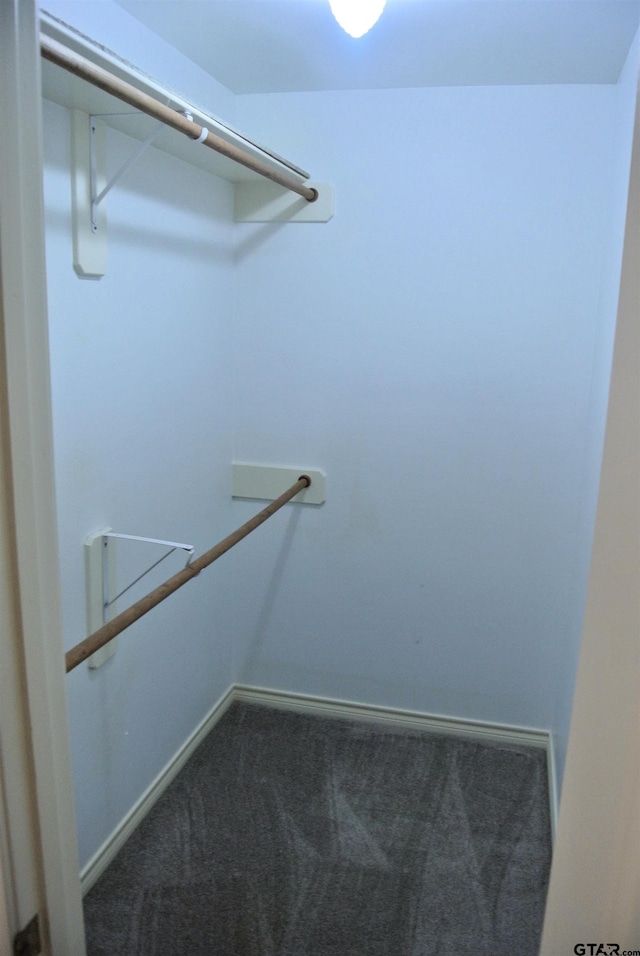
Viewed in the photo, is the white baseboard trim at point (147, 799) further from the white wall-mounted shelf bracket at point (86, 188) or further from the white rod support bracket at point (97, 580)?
the white wall-mounted shelf bracket at point (86, 188)

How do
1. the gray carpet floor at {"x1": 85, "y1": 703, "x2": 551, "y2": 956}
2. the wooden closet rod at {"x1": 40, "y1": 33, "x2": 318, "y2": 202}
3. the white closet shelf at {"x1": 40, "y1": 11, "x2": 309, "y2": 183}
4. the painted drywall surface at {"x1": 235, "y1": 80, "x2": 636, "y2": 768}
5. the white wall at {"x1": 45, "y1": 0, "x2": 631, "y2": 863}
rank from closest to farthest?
1. the wooden closet rod at {"x1": 40, "y1": 33, "x2": 318, "y2": 202}
2. the white closet shelf at {"x1": 40, "y1": 11, "x2": 309, "y2": 183}
3. the gray carpet floor at {"x1": 85, "y1": 703, "x2": 551, "y2": 956}
4. the white wall at {"x1": 45, "y1": 0, "x2": 631, "y2": 863}
5. the painted drywall surface at {"x1": 235, "y1": 80, "x2": 636, "y2": 768}

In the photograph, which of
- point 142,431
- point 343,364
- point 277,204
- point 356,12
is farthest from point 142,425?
point 356,12

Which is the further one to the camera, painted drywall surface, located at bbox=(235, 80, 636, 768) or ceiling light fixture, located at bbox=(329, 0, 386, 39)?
painted drywall surface, located at bbox=(235, 80, 636, 768)

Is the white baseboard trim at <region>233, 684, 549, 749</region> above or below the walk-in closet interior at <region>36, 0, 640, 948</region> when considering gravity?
below

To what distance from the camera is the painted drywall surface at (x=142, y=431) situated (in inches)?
65.3

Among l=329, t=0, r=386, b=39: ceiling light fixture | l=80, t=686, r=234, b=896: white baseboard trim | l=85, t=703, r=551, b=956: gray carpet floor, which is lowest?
l=85, t=703, r=551, b=956: gray carpet floor

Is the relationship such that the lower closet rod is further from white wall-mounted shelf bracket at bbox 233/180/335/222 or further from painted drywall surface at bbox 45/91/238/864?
white wall-mounted shelf bracket at bbox 233/180/335/222

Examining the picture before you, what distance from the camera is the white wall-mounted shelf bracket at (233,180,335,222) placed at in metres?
2.35

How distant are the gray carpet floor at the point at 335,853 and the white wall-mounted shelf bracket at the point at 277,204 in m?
1.80

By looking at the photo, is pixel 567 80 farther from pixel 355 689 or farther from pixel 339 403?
pixel 355 689

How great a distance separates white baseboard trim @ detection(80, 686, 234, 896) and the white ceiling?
2119mm

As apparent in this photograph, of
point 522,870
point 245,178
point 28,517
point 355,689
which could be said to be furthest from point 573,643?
point 245,178

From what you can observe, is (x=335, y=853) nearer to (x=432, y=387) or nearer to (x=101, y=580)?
(x=101, y=580)

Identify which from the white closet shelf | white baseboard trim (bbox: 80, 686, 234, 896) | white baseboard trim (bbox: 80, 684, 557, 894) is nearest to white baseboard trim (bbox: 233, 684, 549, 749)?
white baseboard trim (bbox: 80, 684, 557, 894)
